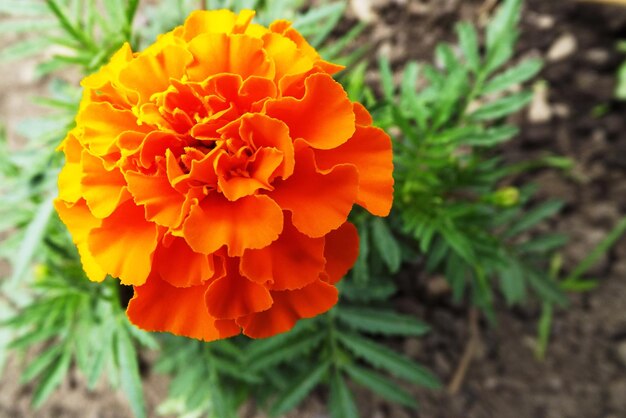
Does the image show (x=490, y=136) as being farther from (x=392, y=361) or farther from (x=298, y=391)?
(x=298, y=391)

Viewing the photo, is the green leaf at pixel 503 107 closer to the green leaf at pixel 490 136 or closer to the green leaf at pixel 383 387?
the green leaf at pixel 490 136

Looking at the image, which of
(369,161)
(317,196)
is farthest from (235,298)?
(369,161)

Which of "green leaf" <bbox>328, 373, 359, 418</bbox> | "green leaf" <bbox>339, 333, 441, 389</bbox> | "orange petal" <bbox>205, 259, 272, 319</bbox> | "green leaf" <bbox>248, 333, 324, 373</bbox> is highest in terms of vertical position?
"orange petal" <bbox>205, 259, 272, 319</bbox>

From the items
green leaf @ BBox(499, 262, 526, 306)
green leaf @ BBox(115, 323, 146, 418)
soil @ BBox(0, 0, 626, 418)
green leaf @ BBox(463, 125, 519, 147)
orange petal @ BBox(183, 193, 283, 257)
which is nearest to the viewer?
orange petal @ BBox(183, 193, 283, 257)

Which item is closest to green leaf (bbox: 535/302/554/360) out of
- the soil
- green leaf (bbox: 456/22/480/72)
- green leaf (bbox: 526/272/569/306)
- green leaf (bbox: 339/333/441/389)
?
the soil

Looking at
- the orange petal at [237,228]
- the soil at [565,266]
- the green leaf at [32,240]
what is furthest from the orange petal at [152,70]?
the soil at [565,266]

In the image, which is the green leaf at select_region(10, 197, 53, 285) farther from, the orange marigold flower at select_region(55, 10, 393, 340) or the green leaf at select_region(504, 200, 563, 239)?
the green leaf at select_region(504, 200, 563, 239)
